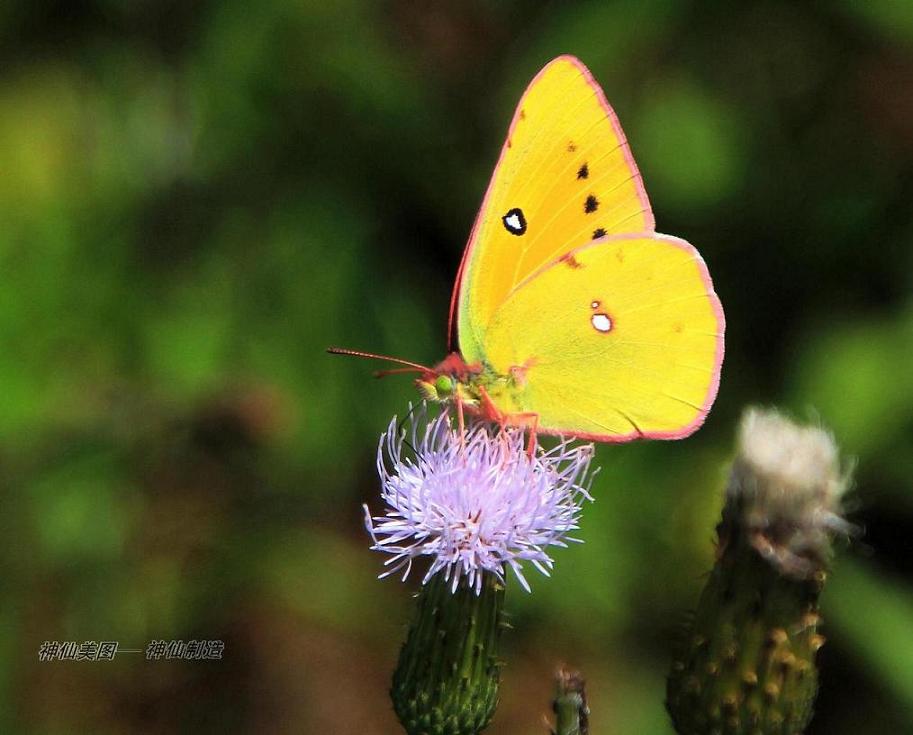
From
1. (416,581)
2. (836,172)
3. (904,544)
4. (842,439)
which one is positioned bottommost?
(416,581)

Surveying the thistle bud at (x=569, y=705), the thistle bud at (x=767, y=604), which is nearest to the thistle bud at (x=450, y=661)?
the thistle bud at (x=569, y=705)

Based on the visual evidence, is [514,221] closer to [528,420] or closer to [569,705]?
[528,420]

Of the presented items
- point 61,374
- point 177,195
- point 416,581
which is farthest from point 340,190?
point 416,581

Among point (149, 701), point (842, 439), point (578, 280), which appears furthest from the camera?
point (842, 439)

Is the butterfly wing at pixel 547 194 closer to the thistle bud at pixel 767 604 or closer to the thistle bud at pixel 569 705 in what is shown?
the thistle bud at pixel 767 604

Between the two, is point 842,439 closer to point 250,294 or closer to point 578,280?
point 578,280

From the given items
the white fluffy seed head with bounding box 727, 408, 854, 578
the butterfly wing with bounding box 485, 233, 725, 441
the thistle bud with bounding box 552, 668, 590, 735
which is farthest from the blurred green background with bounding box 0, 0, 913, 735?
the thistle bud with bounding box 552, 668, 590, 735
